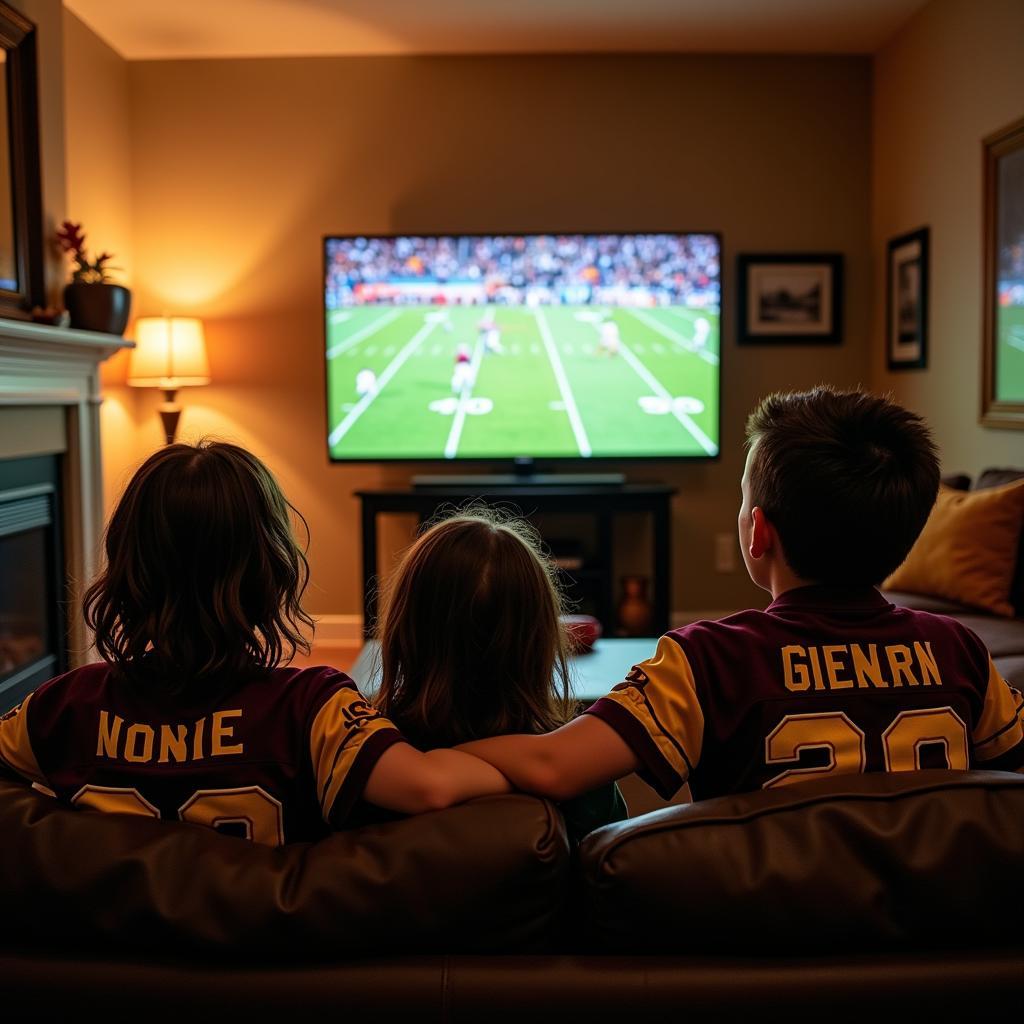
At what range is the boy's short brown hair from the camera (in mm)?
1061

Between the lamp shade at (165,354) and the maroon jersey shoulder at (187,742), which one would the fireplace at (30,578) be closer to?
the lamp shade at (165,354)

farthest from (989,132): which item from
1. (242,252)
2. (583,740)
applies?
(583,740)

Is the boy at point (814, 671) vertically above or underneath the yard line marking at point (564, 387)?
underneath

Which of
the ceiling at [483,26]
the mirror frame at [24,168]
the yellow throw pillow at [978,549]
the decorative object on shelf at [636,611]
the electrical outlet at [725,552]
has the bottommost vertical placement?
the decorative object on shelf at [636,611]

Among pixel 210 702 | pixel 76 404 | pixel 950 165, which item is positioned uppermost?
pixel 950 165

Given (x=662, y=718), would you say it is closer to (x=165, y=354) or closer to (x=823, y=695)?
(x=823, y=695)

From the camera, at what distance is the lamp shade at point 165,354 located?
14.9 feet

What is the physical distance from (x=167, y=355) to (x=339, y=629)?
4.68ft

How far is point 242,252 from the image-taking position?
4.82 meters

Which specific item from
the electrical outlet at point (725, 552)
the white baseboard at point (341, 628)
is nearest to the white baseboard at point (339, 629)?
the white baseboard at point (341, 628)

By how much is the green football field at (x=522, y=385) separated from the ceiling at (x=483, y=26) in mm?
1103

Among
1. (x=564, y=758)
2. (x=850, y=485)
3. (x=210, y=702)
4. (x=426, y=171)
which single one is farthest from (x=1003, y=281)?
(x=210, y=702)

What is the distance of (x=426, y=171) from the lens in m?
4.77

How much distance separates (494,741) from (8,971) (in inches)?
15.8
